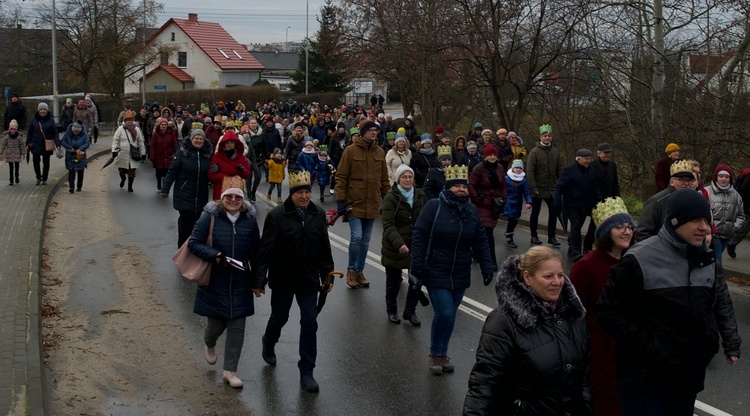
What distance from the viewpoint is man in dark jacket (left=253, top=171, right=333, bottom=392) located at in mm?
7809

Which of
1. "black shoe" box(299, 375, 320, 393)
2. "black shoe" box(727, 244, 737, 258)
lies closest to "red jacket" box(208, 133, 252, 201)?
"black shoe" box(299, 375, 320, 393)

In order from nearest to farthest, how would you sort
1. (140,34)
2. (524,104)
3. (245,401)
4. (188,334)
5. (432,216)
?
(245,401), (432,216), (188,334), (524,104), (140,34)

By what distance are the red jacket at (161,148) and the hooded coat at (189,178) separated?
7284mm

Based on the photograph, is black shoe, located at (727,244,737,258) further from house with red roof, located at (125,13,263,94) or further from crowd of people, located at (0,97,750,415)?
house with red roof, located at (125,13,263,94)

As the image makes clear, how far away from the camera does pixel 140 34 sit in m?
59.5

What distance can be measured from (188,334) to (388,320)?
6.82 ft

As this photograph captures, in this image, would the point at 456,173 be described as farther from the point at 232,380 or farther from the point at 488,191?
the point at 488,191

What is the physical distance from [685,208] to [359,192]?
6.92 meters

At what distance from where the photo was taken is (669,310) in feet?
16.0

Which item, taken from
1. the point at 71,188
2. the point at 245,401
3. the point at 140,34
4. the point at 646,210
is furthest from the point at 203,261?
the point at 140,34

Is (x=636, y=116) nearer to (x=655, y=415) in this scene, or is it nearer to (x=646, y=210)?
(x=646, y=210)

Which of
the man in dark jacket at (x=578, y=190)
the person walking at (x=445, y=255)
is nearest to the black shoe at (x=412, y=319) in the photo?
the person walking at (x=445, y=255)

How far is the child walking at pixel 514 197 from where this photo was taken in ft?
49.3

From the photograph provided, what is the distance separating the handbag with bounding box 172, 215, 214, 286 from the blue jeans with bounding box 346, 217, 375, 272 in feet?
12.3
